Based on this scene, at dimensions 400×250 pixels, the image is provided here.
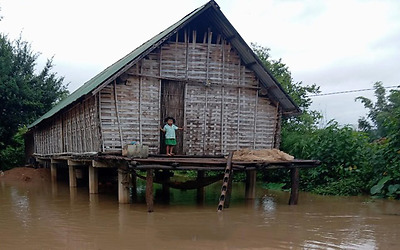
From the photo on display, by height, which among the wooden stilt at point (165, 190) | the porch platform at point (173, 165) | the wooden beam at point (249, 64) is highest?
the wooden beam at point (249, 64)

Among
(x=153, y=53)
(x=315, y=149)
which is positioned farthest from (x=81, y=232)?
(x=315, y=149)

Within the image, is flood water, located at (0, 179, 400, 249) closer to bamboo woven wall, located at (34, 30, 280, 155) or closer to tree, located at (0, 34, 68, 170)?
bamboo woven wall, located at (34, 30, 280, 155)

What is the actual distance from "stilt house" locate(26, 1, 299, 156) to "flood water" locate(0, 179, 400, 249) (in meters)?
1.76

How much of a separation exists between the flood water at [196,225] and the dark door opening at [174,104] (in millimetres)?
1683

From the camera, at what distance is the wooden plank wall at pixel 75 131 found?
10336mm

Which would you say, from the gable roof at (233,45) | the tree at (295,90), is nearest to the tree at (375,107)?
the tree at (295,90)

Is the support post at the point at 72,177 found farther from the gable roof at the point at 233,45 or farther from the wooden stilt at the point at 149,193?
the wooden stilt at the point at 149,193

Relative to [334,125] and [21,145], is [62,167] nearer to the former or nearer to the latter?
[21,145]

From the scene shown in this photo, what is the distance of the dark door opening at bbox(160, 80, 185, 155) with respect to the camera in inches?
423

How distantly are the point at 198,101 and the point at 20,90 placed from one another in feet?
43.8

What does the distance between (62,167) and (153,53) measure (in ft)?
34.2

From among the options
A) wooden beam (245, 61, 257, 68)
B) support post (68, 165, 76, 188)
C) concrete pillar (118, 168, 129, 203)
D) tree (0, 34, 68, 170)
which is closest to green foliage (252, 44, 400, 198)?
wooden beam (245, 61, 257, 68)

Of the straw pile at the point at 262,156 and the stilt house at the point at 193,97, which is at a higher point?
the stilt house at the point at 193,97

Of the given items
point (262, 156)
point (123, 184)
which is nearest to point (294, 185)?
point (262, 156)
